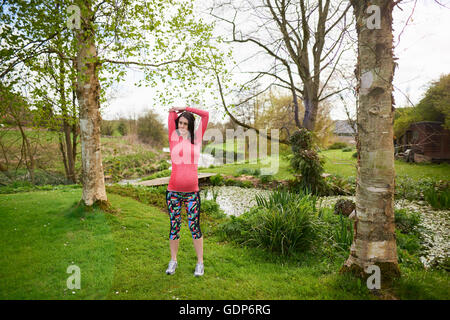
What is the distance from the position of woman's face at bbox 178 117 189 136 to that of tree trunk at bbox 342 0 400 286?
1.87 meters

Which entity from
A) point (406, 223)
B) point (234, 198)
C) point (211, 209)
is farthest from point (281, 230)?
point (234, 198)

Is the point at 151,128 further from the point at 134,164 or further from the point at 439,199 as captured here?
the point at 439,199

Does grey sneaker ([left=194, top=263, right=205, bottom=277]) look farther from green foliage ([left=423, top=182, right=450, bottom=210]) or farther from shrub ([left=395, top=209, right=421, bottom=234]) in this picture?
green foliage ([left=423, top=182, right=450, bottom=210])

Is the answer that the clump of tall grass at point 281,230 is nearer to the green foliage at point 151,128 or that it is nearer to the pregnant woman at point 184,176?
the pregnant woman at point 184,176

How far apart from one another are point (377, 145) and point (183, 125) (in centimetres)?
203

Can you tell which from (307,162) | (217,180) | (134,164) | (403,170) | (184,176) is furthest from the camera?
(134,164)

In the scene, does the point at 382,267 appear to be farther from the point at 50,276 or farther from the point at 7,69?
the point at 7,69

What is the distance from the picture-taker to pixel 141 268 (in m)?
2.77

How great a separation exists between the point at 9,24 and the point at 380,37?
208 inches

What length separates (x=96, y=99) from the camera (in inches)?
185

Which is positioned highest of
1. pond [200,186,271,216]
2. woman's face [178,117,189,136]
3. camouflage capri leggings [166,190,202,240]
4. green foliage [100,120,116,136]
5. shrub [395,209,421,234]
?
green foliage [100,120,116,136]

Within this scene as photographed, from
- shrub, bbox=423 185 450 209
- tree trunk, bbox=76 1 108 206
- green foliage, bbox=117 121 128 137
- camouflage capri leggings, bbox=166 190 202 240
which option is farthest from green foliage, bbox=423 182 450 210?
green foliage, bbox=117 121 128 137

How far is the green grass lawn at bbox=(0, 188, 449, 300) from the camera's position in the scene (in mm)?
2258

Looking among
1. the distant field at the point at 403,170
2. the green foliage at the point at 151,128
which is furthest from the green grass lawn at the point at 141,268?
the green foliage at the point at 151,128
